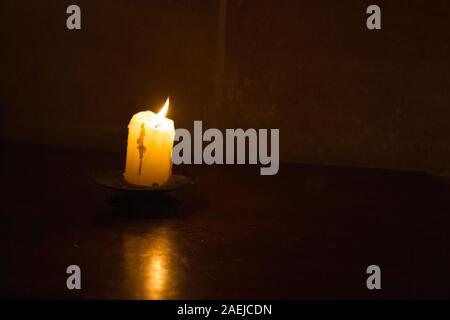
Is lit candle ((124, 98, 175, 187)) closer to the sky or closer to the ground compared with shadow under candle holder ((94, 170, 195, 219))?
closer to the sky

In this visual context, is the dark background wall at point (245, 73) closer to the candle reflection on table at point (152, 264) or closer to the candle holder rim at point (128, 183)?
the candle holder rim at point (128, 183)

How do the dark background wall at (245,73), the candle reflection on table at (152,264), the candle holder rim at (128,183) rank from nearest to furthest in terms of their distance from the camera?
the candle reflection on table at (152,264) < the candle holder rim at (128,183) < the dark background wall at (245,73)

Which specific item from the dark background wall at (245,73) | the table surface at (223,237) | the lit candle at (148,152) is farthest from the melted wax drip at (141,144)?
the dark background wall at (245,73)

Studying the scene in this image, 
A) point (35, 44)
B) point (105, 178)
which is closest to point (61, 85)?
point (35, 44)

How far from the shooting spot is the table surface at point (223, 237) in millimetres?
925

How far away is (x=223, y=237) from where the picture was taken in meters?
1.14

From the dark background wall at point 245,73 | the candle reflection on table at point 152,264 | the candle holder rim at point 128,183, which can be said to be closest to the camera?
the candle reflection on table at point 152,264

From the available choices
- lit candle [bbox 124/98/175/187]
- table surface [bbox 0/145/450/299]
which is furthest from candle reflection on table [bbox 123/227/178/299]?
lit candle [bbox 124/98/175/187]

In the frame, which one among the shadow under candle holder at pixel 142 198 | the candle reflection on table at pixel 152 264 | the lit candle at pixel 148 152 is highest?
the lit candle at pixel 148 152

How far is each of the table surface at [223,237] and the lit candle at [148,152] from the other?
0.21 feet

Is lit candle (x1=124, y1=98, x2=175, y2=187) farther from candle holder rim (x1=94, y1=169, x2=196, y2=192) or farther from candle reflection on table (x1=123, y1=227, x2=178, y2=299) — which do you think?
candle reflection on table (x1=123, y1=227, x2=178, y2=299)

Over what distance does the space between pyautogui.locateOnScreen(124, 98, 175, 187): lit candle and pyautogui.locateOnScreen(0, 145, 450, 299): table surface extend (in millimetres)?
64

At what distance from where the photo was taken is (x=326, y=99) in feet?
6.59

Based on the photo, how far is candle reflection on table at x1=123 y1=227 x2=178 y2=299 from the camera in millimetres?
895
